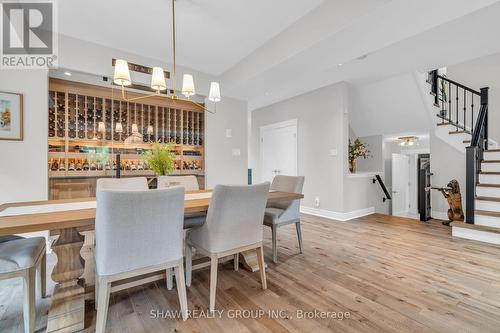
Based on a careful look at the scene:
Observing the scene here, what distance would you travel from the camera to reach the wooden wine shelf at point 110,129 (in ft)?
10.4

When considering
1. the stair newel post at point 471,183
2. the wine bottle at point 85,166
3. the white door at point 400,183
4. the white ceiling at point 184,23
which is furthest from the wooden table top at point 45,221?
the white door at point 400,183

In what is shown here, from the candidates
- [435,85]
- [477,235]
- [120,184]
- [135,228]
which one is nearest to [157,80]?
[120,184]

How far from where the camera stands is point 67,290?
155cm

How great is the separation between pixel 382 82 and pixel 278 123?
232 cm

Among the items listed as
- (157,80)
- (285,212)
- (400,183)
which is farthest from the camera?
(400,183)

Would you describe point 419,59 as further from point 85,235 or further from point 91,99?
point 91,99

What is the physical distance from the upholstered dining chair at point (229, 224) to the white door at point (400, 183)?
18.2 ft

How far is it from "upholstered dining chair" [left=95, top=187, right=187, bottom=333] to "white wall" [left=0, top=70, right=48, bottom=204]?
6.75ft

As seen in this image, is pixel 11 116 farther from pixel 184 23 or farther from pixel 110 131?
pixel 184 23

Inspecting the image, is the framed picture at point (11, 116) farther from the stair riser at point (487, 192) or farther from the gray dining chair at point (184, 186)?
the stair riser at point (487, 192)

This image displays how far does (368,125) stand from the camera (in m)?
5.36

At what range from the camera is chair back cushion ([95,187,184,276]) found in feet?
4.12

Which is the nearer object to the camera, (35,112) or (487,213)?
(35,112)

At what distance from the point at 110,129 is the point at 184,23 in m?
1.99
